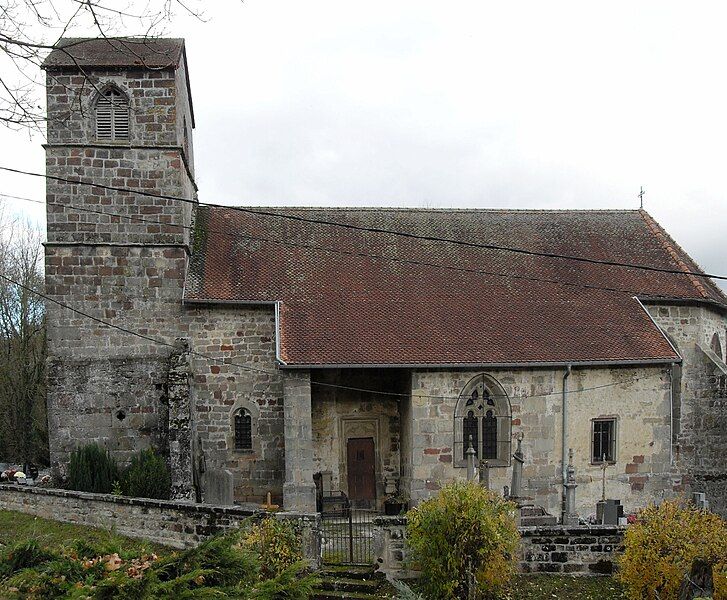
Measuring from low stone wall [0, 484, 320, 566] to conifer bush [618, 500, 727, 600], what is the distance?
5.31m

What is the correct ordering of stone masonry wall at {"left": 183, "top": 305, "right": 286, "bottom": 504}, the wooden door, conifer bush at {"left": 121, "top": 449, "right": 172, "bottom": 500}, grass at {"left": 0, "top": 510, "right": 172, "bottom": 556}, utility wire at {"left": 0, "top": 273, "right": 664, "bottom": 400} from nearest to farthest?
grass at {"left": 0, "top": 510, "right": 172, "bottom": 556}, conifer bush at {"left": 121, "top": 449, "right": 172, "bottom": 500}, utility wire at {"left": 0, "top": 273, "right": 664, "bottom": 400}, stone masonry wall at {"left": 183, "top": 305, "right": 286, "bottom": 504}, the wooden door

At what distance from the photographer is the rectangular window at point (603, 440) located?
1889 cm

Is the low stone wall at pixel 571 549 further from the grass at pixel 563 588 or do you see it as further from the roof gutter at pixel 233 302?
the roof gutter at pixel 233 302

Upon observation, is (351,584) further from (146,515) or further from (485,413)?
(485,413)

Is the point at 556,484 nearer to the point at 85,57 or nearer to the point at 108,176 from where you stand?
the point at 108,176

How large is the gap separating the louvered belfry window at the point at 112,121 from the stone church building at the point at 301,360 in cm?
4

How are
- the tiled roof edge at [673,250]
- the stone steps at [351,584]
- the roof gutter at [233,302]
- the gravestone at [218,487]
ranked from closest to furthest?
1. the stone steps at [351,584]
2. the gravestone at [218,487]
3. the roof gutter at [233,302]
4. the tiled roof edge at [673,250]

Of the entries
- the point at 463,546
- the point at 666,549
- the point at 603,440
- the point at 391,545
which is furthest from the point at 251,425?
the point at 666,549

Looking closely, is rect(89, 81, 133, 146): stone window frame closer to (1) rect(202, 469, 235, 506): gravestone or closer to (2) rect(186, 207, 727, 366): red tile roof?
(2) rect(186, 207, 727, 366): red tile roof

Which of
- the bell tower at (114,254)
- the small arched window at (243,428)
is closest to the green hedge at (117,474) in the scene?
the bell tower at (114,254)

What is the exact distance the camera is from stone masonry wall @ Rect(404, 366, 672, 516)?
58.5 ft

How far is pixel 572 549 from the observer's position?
1189 centimetres

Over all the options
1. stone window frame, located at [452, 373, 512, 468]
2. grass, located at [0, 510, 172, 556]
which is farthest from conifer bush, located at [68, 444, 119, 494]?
stone window frame, located at [452, 373, 512, 468]

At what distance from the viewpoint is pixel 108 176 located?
17922 mm
